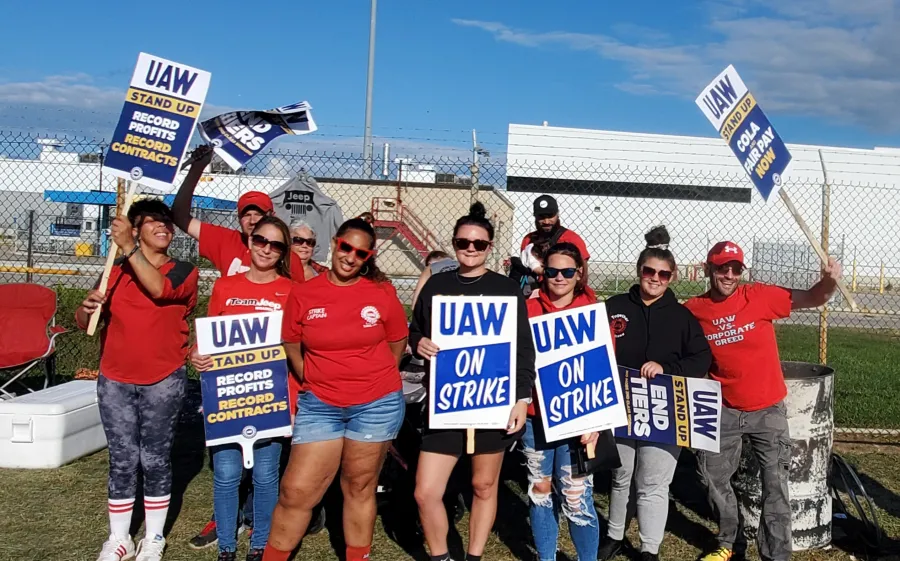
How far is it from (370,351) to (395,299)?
315 millimetres

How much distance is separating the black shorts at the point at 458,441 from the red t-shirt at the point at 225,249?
1486 millimetres

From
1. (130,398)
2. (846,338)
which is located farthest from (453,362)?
(846,338)

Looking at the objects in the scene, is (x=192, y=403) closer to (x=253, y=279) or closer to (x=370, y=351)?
(x=253, y=279)

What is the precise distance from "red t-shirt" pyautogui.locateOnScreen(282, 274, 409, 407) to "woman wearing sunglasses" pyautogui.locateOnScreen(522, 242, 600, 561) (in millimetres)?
847

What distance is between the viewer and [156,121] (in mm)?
4488

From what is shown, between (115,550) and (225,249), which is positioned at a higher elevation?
(225,249)

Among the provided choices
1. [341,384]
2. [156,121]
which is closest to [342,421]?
Answer: [341,384]

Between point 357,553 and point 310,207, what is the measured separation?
5.25 meters

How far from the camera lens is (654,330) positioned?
4.51 metres

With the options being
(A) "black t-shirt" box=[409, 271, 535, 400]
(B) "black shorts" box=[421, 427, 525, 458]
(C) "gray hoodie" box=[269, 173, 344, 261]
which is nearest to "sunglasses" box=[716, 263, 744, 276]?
(A) "black t-shirt" box=[409, 271, 535, 400]

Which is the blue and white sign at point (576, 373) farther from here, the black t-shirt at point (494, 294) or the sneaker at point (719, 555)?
the sneaker at point (719, 555)

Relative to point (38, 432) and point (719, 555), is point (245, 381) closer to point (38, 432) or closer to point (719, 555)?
point (38, 432)

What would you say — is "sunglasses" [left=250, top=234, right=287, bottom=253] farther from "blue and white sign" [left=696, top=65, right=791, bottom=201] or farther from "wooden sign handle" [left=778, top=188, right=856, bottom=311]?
"wooden sign handle" [left=778, top=188, right=856, bottom=311]

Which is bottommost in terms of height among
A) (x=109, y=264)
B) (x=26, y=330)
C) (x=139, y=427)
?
(x=139, y=427)
